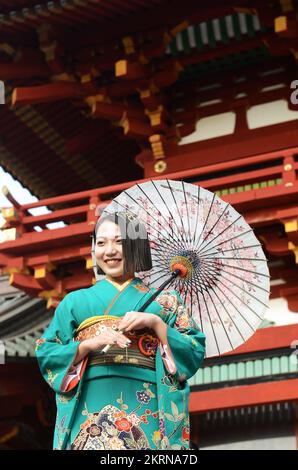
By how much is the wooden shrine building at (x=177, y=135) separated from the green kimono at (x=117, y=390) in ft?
16.2

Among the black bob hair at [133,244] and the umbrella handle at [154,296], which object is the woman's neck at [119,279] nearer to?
the black bob hair at [133,244]

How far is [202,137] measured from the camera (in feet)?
39.7

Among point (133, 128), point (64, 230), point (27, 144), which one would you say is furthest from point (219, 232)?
point (27, 144)

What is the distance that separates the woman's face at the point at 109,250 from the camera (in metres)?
5.52

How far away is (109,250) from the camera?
552 centimetres

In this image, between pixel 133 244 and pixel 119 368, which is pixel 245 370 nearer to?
pixel 133 244

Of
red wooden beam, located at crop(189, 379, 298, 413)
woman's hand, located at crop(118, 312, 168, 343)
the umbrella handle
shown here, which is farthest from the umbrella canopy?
red wooden beam, located at crop(189, 379, 298, 413)

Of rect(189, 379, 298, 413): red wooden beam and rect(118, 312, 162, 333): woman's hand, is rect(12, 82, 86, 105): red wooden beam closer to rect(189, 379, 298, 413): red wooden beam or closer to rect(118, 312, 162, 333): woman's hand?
rect(189, 379, 298, 413): red wooden beam

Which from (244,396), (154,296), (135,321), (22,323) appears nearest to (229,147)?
(244,396)

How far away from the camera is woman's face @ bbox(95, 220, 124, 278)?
5.52 metres

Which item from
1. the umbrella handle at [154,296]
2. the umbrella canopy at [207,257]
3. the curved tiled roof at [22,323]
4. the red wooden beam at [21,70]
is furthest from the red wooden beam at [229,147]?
the umbrella handle at [154,296]

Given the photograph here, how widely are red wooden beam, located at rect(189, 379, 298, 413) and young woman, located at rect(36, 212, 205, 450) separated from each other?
475cm
